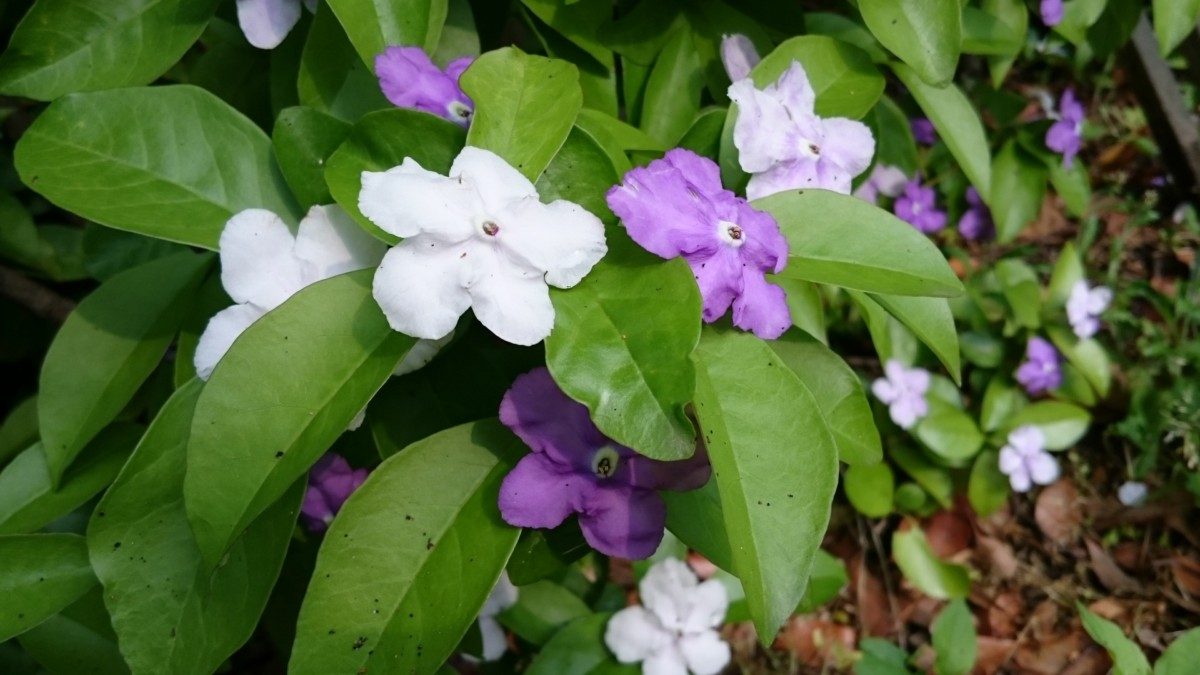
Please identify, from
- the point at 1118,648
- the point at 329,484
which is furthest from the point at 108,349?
the point at 1118,648

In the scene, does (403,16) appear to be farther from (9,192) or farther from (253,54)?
(9,192)

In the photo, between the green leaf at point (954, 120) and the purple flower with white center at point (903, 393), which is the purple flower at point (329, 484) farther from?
the purple flower with white center at point (903, 393)

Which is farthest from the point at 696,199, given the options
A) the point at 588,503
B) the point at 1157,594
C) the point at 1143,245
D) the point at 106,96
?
the point at 1143,245

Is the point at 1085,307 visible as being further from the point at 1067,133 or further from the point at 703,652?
the point at 703,652

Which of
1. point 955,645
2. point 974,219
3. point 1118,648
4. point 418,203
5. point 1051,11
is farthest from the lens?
point 974,219

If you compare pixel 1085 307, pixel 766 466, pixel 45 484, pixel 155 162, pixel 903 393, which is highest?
pixel 155 162

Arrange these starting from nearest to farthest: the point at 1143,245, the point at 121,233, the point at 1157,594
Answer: the point at 121,233 < the point at 1157,594 < the point at 1143,245

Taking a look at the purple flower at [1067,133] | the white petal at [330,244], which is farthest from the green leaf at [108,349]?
the purple flower at [1067,133]

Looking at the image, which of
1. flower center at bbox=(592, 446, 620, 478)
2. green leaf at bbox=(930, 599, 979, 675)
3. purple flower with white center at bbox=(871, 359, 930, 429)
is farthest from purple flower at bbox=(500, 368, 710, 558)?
purple flower with white center at bbox=(871, 359, 930, 429)
